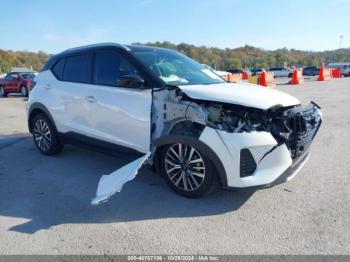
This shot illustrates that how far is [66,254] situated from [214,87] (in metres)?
2.60

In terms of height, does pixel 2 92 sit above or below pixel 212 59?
below

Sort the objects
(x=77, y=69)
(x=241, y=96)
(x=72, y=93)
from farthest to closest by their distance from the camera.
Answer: (x=77, y=69) → (x=72, y=93) → (x=241, y=96)

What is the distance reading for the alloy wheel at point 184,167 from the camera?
13.5 ft

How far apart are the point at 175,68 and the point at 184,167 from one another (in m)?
1.59

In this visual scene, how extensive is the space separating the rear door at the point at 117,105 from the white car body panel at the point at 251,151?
0.99 meters

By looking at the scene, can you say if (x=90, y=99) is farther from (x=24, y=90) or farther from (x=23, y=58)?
(x=23, y=58)

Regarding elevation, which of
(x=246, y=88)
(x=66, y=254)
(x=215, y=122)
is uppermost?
(x=246, y=88)

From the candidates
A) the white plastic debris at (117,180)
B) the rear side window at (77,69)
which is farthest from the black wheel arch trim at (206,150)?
the rear side window at (77,69)

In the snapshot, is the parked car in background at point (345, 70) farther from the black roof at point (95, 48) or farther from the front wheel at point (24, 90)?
the black roof at point (95, 48)

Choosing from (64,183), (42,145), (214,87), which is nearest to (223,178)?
(214,87)

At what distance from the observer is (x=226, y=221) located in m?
3.75

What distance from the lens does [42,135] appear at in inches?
252

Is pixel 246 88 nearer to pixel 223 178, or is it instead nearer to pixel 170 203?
pixel 223 178

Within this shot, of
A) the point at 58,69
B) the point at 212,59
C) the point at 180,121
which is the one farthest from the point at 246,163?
the point at 212,59
